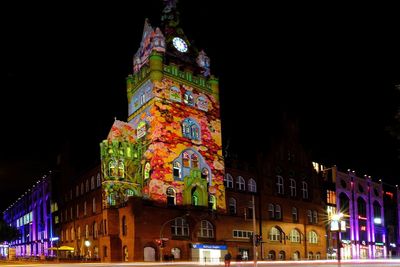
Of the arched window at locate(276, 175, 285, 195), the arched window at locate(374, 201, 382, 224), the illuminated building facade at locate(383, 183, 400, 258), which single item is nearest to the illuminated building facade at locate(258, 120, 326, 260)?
the arched window at locate(276, 175, 285, 195)

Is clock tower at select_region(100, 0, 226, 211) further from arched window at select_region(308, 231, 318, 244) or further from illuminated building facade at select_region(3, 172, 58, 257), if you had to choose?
illuminated building facade at select_region(3, 172, 58, 257)

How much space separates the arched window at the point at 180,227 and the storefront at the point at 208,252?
235 centimetres

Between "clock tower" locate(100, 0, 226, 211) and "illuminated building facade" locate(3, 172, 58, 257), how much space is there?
29456 millimetres

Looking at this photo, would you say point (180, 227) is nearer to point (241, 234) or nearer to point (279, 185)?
point (241, 234)

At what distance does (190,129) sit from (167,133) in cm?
471

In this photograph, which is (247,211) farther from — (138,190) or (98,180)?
(98,180)

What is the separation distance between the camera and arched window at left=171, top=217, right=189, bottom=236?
73875 millimetres

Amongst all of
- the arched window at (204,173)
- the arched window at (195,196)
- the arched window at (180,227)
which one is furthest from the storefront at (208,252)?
the arched window at (204,173)

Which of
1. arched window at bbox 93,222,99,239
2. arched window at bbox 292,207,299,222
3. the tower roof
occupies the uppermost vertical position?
the tower roof

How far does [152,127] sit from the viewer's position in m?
75.4

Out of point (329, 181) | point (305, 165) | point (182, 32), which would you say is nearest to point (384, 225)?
point (329, 181)

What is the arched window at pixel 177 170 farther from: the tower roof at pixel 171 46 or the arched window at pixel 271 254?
the arched window at pixel 271 254

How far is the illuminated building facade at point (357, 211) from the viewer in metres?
101

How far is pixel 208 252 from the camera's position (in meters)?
76.2
